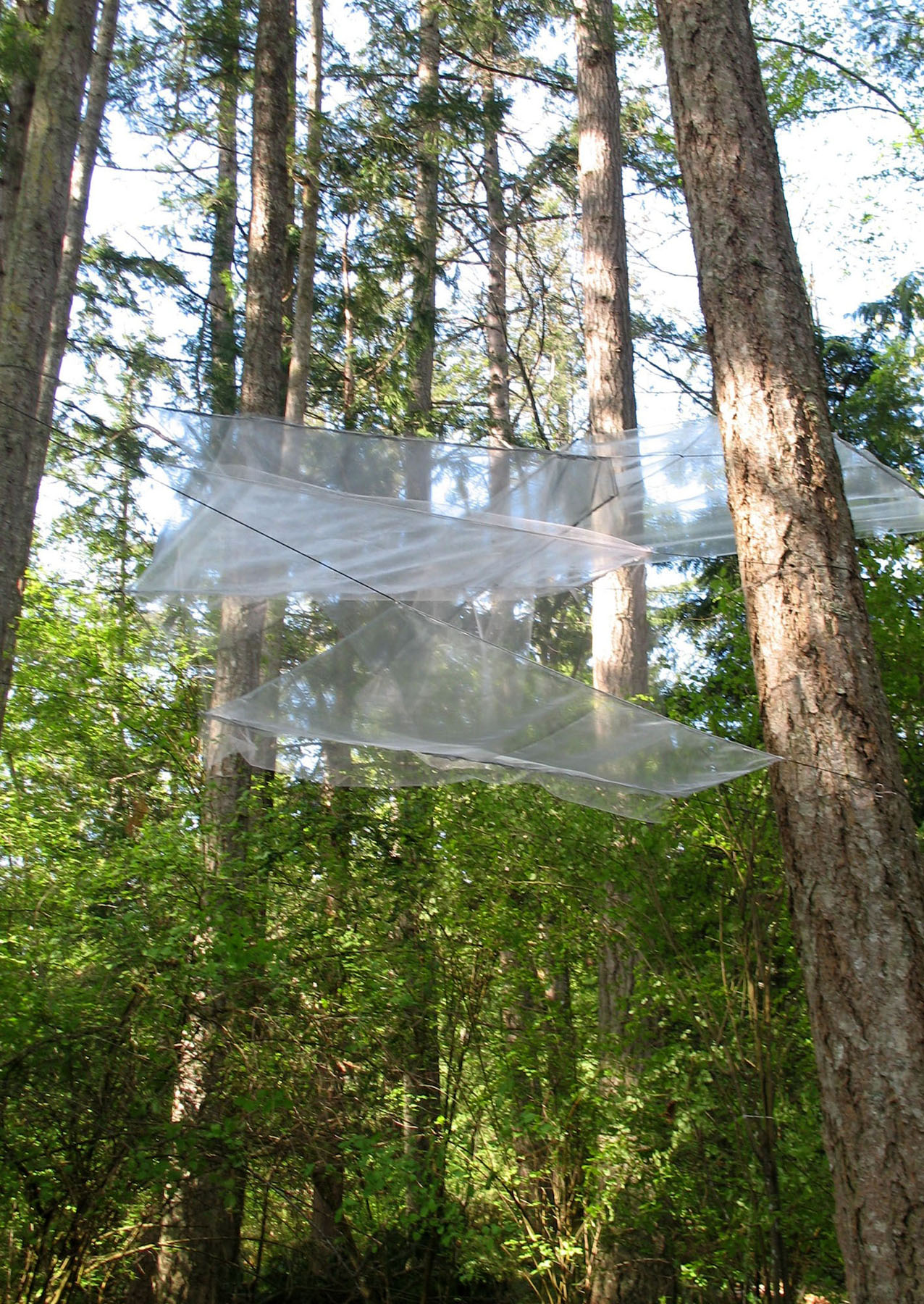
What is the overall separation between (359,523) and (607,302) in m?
3.04

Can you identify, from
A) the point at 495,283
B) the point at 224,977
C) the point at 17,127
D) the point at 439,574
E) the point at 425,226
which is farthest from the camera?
the point at 495,283

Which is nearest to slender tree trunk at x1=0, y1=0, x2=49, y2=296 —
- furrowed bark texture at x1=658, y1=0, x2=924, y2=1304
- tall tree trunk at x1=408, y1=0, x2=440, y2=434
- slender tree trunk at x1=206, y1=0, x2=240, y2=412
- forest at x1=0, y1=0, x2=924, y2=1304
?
forest at x1=0, y1=0, x2=924, y2=1304

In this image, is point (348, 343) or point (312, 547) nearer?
point (312, 547)

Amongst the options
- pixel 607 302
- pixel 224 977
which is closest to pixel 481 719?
pixel 224 977

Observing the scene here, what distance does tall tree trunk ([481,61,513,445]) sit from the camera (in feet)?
28.6

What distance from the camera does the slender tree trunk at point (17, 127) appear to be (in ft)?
18.0

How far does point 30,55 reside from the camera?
5.34 m

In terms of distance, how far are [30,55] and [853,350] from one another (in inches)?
263

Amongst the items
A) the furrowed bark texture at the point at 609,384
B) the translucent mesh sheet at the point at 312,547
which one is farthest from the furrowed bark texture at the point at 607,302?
the translucent mesh sheet at the point at 312,547

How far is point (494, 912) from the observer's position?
4230 mm

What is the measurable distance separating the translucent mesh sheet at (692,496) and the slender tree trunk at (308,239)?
3.46 metres

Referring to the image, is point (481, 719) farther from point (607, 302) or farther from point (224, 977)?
point (607, 302)

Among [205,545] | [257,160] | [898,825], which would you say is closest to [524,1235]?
[898,825]

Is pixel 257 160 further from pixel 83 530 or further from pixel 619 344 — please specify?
pixel 83 530
